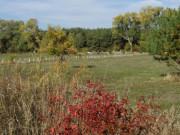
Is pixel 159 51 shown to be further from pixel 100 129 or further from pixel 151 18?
pixel 151 18

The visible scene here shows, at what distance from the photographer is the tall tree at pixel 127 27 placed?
7943cm

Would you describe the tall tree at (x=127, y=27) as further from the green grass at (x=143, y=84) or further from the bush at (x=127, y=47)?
the green grass at (x=143, y=84)

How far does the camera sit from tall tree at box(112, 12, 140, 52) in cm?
7943

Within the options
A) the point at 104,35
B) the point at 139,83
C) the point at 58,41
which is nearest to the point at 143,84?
the point at 139,83

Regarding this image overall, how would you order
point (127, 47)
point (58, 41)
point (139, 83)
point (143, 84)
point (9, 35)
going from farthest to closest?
point (9, 35) → point (127, 47) → point (58, 41) → point (139, 83) → point (143, 84)

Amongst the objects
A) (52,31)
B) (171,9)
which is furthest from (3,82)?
(52,31)

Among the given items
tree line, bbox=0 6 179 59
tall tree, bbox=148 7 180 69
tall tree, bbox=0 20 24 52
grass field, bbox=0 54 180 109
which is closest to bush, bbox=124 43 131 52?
tree line, bbox=0 6 179 59

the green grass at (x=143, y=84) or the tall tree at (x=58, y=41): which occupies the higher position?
the tall tree at (x=58, y=41)

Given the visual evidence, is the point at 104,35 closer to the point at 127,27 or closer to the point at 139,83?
the point at 127,27

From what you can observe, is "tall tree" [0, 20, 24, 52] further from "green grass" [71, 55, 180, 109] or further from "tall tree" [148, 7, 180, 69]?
"tall tree" [148, 7, 180, 69]

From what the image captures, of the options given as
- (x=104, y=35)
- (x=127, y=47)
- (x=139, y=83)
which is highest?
(x=104, y=35)

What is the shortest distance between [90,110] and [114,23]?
263 feet

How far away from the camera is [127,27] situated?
82.2 meters

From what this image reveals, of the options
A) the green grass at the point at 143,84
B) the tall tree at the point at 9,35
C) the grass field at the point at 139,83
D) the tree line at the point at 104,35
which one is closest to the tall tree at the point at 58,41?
the grass field at the point at 139,83
